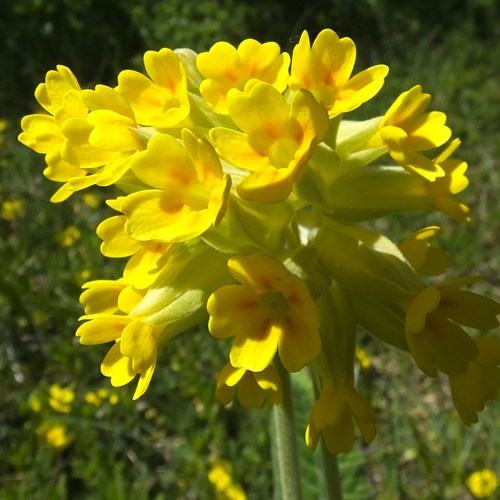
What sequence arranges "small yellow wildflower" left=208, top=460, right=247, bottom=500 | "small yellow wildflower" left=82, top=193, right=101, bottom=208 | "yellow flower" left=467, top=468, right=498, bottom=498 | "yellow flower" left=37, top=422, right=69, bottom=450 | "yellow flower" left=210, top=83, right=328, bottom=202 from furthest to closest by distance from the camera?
"small yellow wildflower" left=82, top=193, right=101, bottom=208 < "yellow flower" left=37, top=422, right=69, bottom=450 < "small yellow wildflower" left=208, top=460, right=247, bottom=500 < "yellow flower" left=467, top=468, right=498, bottom=498 < "yellow flower" left=210, top=83, right=328, bottom=202

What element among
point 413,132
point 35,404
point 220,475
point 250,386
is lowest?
point 35,404

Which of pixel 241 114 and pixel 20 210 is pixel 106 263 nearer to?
pixel 20 210

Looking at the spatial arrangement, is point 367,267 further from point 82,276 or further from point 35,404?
point 82,276

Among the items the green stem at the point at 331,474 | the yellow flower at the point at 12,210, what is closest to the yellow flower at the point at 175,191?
the green stem at the point at 331,474

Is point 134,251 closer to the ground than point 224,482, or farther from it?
farther from it

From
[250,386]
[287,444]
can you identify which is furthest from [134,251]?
[287,444]

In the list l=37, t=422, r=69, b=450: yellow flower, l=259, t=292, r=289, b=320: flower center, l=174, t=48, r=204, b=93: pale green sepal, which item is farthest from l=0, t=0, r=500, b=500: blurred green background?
l=259, t=292, r=289, b=320: flower center

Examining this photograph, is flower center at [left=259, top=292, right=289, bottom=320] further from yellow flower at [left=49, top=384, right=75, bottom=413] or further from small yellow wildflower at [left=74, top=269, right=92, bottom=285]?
small yellow wildflower at [left=74, top=269, right=92, bottom=285]

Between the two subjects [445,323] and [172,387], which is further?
[172,387]
